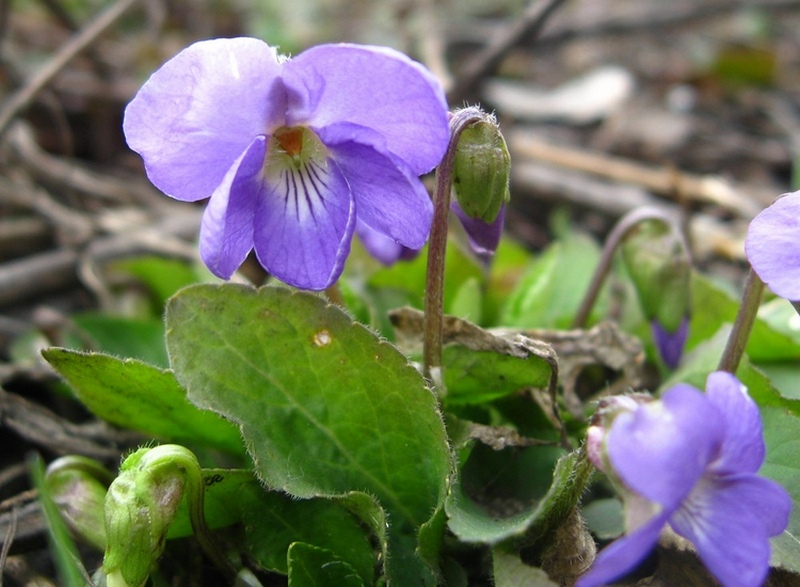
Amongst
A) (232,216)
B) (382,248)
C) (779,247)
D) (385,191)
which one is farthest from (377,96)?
(382,248)

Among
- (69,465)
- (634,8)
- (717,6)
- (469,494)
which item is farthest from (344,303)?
(634,8)

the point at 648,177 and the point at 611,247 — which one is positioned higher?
the point at 611,247

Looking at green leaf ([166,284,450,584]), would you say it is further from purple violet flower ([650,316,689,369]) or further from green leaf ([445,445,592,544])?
purple violet flower ([650,316,689,369])

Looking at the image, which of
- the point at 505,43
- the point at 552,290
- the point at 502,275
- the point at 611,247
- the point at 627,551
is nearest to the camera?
the point at 627,551

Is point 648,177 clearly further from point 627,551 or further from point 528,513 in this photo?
point 627,551

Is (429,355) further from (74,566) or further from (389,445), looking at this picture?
(74,566)
